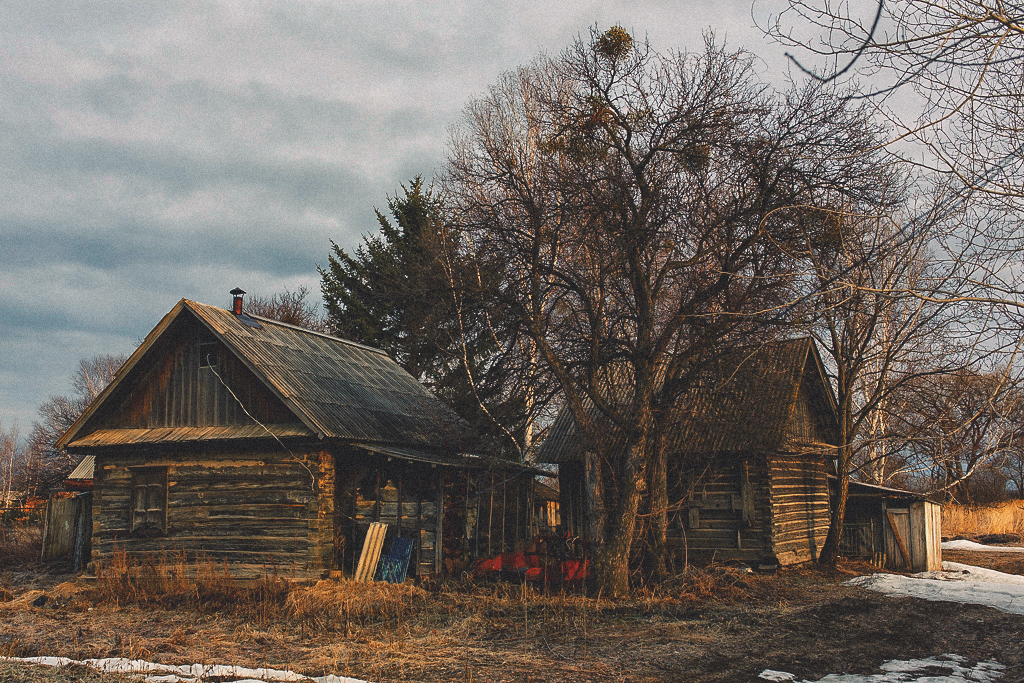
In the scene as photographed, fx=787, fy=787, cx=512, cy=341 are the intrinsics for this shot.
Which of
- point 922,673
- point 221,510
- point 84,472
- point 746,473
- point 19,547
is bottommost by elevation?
point 19,547

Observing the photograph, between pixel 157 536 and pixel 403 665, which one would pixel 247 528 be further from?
pixel 403 665

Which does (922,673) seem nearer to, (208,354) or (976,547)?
(208,354)

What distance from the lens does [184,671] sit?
8539mm

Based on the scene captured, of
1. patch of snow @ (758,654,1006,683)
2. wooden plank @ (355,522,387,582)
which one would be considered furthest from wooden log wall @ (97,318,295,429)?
patch of snow @ (758,654,1006,683)

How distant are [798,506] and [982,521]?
14.8 meters

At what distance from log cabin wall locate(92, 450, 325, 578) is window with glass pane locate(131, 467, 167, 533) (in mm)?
21

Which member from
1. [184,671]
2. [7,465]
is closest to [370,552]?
[184,671]

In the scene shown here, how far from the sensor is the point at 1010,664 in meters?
9.11

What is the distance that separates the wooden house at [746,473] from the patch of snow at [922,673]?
7269mm

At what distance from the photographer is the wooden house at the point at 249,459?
15727 millimetres

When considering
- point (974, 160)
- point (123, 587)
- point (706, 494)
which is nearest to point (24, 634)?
point (123, 587)

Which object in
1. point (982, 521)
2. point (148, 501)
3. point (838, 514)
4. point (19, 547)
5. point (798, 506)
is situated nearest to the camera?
point (148, 501)

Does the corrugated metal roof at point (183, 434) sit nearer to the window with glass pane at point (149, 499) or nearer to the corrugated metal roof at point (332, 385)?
the corrugated metal roof at point (332, 385)

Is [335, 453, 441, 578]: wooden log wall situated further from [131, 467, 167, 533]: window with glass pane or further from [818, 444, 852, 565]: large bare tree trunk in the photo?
[818, 444, 852, 565]: large bare tree trunk
